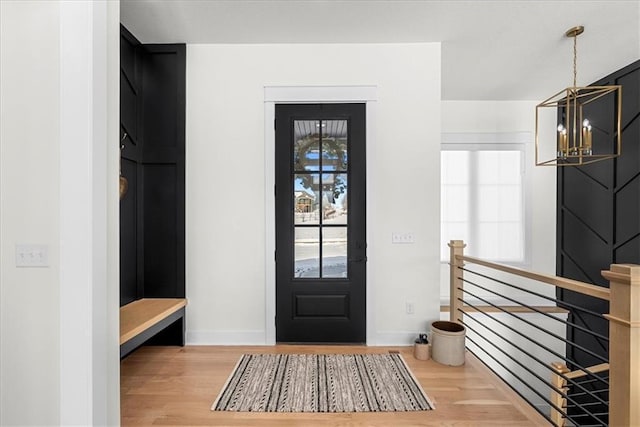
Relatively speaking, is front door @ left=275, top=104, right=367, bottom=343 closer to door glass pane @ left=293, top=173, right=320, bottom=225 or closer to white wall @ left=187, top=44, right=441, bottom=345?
door glass pane @ left=293, top=173, right=320, bottom=225

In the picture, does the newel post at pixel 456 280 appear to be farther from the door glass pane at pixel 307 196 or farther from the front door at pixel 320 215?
the door glass pane at pixel 307 196

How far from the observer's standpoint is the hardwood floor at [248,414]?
1.90 metres

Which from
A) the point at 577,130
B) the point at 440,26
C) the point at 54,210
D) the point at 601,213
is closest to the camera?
the point at 54,210

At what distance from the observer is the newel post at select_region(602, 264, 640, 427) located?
132cm

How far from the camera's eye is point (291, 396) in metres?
2.14

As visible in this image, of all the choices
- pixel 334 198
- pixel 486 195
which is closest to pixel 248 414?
pixel 334 198

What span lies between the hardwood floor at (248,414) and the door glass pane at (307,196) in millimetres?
1202

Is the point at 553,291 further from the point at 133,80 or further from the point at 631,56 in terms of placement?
the point at 133,80

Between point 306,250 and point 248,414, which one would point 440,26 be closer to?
point 306,250

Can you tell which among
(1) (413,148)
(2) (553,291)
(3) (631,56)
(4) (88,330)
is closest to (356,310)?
(1) (413,148)

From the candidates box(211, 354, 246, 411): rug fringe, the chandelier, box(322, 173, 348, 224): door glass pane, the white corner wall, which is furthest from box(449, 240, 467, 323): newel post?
the white corner wall

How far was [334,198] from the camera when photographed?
118 inches

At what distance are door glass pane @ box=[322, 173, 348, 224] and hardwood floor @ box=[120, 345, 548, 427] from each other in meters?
1.18

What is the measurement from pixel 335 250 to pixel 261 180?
0.94 m
